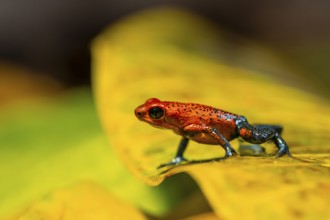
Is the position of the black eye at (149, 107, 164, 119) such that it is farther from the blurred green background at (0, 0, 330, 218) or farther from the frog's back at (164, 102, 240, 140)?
the blurred green background at (0, 0, 330, 218)

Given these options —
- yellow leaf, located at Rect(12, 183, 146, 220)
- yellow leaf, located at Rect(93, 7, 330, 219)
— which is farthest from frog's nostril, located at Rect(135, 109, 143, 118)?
yellow leaf, located at Rect(12, 183, 146, 220)

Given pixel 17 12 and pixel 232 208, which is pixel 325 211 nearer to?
pixel 232 208

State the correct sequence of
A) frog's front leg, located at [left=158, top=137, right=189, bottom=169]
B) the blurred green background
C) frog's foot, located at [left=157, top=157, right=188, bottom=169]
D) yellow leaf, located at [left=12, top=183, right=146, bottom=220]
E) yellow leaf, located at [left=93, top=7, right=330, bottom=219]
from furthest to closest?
the blurred green background, frog's front leg, located at [left=158, top=137, right=189, bottom=169], frog's foot, located at [left=157, top=157, right=188, bottom=169], yellow leaf, located at [left=12, top=183, right=146, bottom=220], yellow leaf, located at [left=93, top=7, right=330, bottom=219]

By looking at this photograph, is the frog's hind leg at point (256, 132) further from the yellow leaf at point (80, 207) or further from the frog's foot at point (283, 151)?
the yellow leaf at point (80, 207)

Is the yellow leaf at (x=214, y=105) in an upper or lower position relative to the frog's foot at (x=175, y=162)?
upper

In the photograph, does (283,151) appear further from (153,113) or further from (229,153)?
(153,113)

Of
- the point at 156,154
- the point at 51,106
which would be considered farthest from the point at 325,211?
the point at 51,106

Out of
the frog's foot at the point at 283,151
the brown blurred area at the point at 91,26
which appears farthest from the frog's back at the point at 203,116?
the brown blurred area at the point at 91,26
